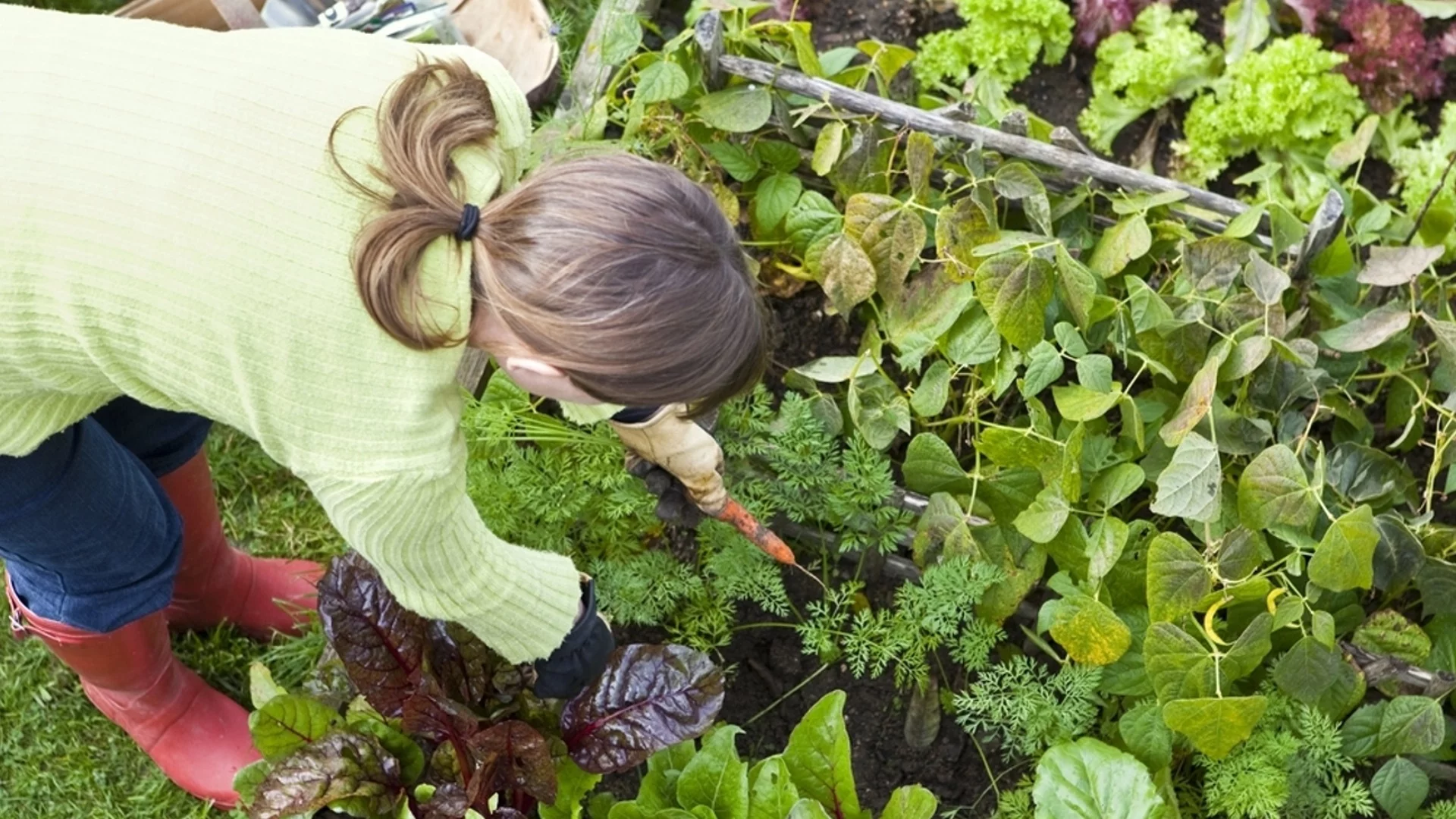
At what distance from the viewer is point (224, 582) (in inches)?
91.5

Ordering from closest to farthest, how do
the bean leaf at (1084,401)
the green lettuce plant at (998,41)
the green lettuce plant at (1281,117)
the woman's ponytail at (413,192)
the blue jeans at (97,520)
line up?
the woman's ponytail at (413,192)
the blue jeans at (97,520)
the bean leaf at (1084,401)
the green lettuce plant at (1281,117)
the green lettuce plant at (998,41)

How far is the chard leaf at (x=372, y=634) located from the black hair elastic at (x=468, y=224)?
742 millimetres


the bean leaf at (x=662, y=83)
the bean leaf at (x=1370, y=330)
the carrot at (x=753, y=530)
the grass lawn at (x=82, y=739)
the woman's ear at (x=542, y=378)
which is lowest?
the grass lawn at (x=82, y=739)

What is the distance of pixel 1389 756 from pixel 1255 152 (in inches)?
53.7

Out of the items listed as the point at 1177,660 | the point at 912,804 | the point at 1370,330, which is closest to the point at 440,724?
the point at 912,804

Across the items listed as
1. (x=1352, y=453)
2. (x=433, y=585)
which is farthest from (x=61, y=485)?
(x=1352, y=453)

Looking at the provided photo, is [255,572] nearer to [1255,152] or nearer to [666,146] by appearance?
[666,146]

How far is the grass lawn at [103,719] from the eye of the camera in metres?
2.31

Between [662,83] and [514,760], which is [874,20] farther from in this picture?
[514,760]

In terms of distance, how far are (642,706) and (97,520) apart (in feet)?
2.62

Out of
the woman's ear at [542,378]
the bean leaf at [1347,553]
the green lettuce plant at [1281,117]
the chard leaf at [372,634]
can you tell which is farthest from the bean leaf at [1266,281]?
the chard leaf at [372,634]

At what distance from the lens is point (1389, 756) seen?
6.49ft

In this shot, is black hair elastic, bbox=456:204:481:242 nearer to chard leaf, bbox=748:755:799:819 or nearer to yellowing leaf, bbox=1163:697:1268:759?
chard leaf, bbox=748:755:799:819

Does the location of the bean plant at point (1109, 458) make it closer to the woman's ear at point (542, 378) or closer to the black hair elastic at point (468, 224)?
the woman's ear at point (542, 378)
